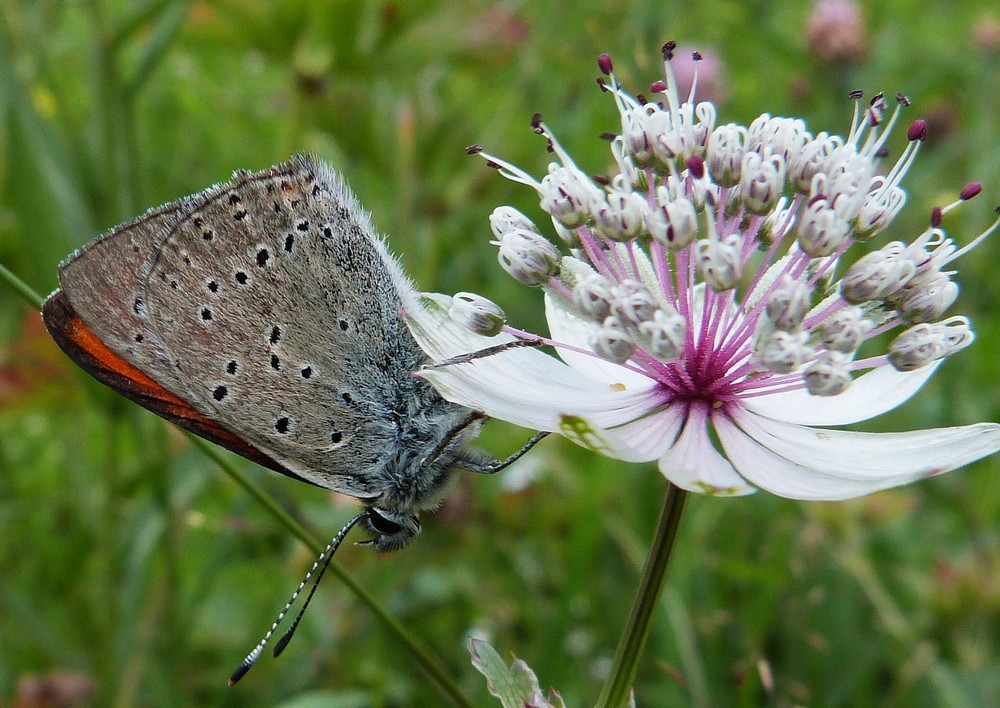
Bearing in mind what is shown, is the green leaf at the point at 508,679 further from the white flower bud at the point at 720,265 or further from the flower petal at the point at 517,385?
the white flower bud at the point at 720,265

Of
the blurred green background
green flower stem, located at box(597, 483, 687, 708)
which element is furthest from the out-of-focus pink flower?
green flower stem, located at box(597, 483, 687, 708)

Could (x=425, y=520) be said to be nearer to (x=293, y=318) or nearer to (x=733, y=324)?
(x=293, y=318)

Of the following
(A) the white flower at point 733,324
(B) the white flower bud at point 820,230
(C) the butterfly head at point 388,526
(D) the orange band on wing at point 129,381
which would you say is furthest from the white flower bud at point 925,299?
(D) the orange band on wing at point 129,381

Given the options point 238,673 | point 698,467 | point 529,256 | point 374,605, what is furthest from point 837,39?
point 238,673

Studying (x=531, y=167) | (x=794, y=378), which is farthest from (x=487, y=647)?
(x=531, y=167)

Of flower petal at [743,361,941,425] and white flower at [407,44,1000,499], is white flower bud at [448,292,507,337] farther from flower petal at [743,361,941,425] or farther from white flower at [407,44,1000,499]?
flower petal at [743,361,941,425]

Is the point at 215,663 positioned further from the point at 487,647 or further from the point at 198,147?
the point at 198,147
